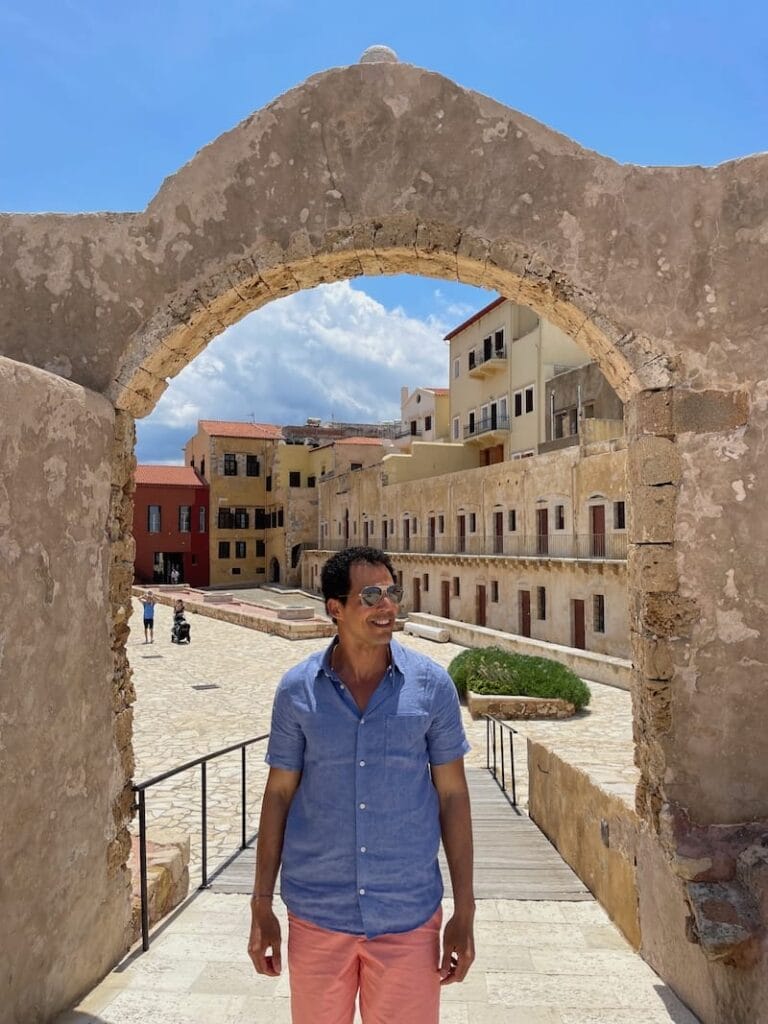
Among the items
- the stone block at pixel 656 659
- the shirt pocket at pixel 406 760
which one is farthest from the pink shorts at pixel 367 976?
the stone block at pixel 656 659

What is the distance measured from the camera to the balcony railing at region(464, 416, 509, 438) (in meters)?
37.8

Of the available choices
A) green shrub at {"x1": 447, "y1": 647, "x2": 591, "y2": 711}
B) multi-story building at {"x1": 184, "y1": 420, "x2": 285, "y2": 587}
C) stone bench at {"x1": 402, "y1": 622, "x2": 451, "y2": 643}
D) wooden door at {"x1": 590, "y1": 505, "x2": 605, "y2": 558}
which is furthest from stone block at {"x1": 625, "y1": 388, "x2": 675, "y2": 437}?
multi-story building at {"x1": 184, "y1": 420, "x2": 285, "y2": 587}

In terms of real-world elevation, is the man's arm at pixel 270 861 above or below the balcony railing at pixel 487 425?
below

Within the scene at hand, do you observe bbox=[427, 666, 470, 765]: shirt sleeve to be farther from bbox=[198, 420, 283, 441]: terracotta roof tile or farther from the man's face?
bbox=[198, 420, 283, 441]: terracotta roof tile

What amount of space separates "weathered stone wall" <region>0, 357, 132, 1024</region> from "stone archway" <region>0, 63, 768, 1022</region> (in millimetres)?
24

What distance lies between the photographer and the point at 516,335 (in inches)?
1469

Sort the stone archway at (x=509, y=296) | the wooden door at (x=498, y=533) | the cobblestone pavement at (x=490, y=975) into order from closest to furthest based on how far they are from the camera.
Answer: the cobblestone pavement at (x=490, y=975) < the stone archway at (x=509, y=296) < the wooden door at (x=498, y=533)

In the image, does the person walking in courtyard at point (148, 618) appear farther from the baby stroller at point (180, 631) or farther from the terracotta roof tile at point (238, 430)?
the terracotta roof tile at point (238, 430)

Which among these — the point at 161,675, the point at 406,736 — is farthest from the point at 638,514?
the point at 161,675

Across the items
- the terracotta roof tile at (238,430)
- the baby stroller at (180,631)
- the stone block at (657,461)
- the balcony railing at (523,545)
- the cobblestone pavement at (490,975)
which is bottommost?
the baby stroller at (180,631)

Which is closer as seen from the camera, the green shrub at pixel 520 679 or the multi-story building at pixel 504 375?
the green shrub at pixel 520 679

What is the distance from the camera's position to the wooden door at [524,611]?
1084 inches

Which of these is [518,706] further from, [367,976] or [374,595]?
[374,595]

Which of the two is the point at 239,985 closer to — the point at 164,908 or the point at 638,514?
the point at 164,908
